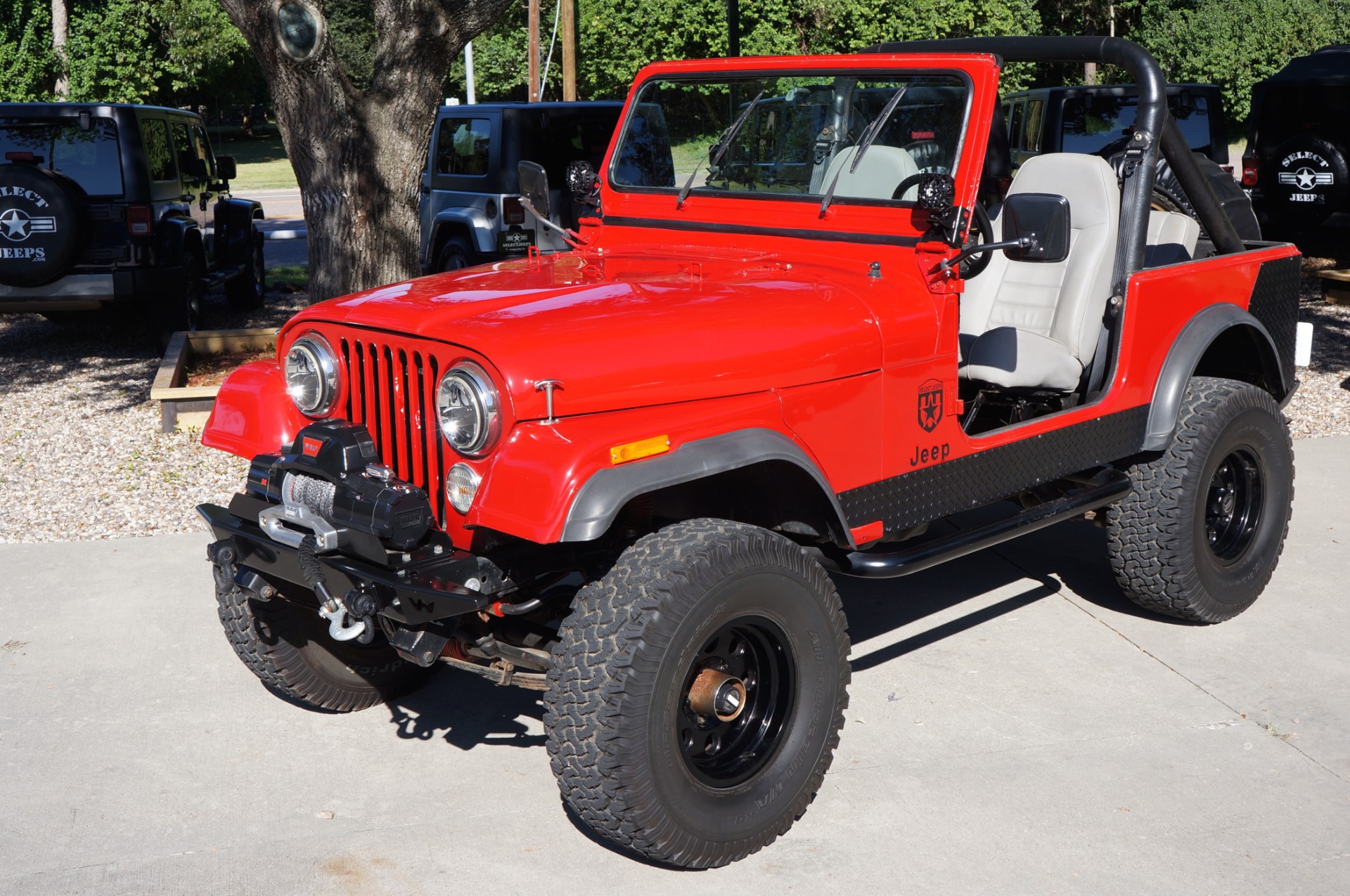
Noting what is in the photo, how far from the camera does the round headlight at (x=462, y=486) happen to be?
3.05 metres

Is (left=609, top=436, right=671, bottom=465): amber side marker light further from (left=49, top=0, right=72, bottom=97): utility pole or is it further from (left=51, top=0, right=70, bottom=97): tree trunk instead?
(left=51, top=0, right=70, bottom=97): tree trunk

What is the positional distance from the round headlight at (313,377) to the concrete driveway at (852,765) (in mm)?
1135

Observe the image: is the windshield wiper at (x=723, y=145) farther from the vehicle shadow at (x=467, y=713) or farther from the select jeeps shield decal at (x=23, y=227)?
the select jeeps shield decal at (x=23, y=227)

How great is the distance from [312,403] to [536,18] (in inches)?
876

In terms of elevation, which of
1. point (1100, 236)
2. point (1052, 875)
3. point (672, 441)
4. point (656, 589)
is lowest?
point (1052, 875)

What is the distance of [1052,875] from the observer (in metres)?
3.21

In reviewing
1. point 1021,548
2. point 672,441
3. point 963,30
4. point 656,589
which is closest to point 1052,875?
point 656,589

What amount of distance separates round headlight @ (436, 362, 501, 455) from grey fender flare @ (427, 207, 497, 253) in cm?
790

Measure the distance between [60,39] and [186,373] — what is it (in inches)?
941

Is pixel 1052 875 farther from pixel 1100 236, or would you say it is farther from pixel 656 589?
pixel 1100 236

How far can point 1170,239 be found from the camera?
17.0ft

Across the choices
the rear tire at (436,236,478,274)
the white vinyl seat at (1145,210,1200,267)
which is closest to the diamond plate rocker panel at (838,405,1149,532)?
the white vinyl seat at (1145,210,1200,267)

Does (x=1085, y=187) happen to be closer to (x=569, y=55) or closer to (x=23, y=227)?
(x=23, y=227)

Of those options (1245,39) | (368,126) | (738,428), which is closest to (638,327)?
(738,428)
